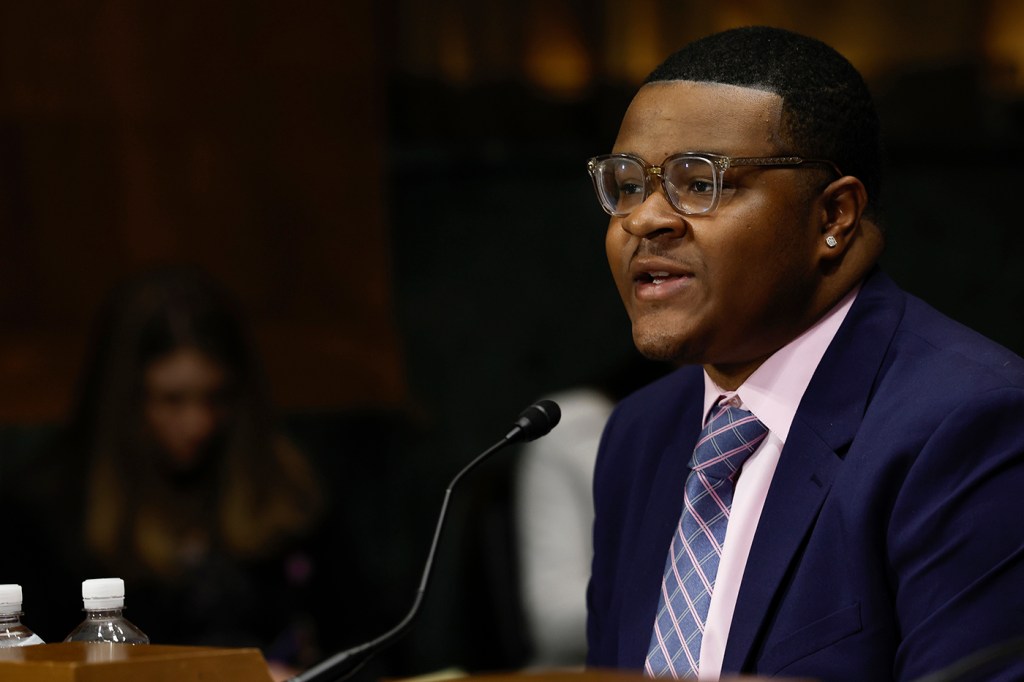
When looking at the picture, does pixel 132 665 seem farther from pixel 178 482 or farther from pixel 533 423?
pixel 178 482

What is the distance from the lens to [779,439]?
5.66ft

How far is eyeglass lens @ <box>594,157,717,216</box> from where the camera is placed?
1.70 m

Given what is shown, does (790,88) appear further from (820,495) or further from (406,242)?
(406,242)

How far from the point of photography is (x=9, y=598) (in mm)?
1611

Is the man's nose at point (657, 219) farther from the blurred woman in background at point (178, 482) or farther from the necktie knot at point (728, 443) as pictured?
the blurred woman in background at point (178, 482)

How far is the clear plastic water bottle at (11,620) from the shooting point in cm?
161

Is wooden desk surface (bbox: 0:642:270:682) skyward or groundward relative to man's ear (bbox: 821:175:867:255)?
groundward

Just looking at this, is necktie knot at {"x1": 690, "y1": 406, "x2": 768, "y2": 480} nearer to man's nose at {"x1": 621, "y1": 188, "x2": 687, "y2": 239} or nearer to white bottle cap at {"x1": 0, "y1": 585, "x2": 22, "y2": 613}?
man's nose at {"x1": 621, "y1": 188, "x2": 687, "y2": 239}

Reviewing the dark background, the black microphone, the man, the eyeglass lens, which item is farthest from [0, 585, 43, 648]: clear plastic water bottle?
the dark background

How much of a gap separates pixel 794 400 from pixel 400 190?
9.80 feet

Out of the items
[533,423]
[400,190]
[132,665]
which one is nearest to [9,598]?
[132,665]

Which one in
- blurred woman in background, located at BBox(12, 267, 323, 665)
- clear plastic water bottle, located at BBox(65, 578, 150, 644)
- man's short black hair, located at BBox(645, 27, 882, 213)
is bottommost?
blurred woman in background, located at BBox(12, 267, 323, 665)

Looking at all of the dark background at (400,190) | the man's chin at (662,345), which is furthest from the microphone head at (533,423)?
the dark background at (400,190)

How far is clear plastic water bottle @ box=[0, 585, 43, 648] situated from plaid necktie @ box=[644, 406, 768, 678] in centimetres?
74
